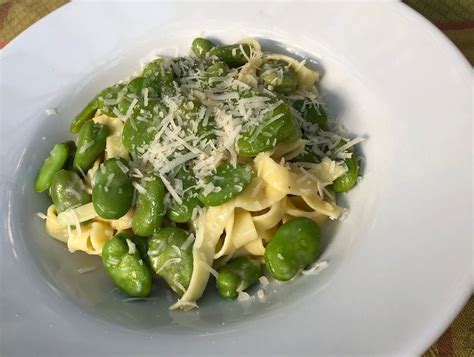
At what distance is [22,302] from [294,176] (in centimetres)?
154

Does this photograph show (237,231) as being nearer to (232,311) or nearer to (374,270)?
(232,311)

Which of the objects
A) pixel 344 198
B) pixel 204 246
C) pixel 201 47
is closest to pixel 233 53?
pixel 201 47

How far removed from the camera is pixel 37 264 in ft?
10.6

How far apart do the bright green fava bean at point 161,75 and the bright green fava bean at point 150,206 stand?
57 cm

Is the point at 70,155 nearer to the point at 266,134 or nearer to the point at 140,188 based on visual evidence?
the point at 140,188

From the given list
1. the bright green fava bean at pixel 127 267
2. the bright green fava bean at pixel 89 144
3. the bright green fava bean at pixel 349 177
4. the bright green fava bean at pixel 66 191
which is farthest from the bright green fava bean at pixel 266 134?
the bright green fava bean at pixel 66 191

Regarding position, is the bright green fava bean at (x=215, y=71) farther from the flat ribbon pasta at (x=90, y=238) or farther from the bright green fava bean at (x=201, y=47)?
the flat ribbon pasta at (x=90, y=238)

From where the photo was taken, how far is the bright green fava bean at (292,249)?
2.96m

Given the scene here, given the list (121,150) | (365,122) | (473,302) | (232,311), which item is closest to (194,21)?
(121,150)

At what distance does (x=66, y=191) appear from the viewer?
340 centimetres

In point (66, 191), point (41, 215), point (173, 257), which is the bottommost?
point (173, 257)

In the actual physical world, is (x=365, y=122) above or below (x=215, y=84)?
below

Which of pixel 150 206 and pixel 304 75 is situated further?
pixel 304 75

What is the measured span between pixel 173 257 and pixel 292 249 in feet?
2.03
